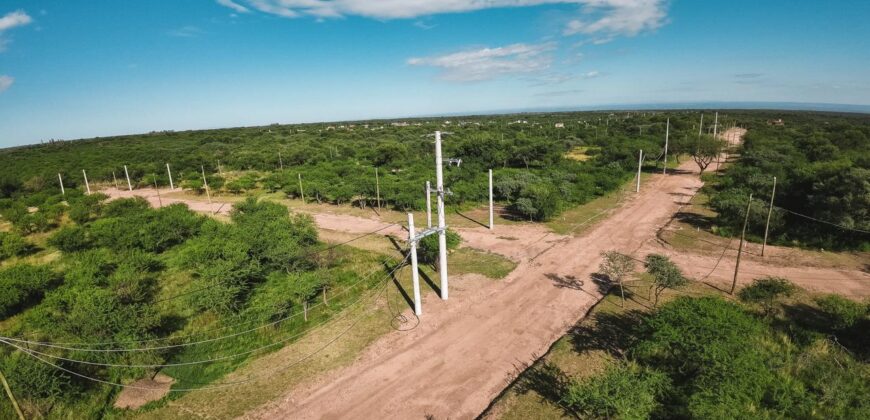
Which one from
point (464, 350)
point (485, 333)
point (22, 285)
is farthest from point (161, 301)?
point (485, 333)

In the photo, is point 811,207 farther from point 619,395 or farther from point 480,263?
point 619,395

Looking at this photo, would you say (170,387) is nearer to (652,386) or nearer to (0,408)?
(0,408)

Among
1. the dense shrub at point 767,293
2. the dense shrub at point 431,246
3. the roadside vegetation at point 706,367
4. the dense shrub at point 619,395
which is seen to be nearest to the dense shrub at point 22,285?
the dense shrub at point 431,246

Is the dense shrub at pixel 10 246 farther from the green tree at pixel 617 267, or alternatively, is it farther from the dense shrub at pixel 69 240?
the green tree at pixel 617 267

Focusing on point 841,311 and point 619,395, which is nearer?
point 619,395

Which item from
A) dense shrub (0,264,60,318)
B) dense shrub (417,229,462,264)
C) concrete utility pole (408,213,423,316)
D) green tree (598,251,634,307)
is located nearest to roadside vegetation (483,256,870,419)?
green tree (598,251,634,307)

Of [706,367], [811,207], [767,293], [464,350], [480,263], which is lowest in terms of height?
[464,350]

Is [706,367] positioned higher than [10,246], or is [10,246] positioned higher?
[706,367]

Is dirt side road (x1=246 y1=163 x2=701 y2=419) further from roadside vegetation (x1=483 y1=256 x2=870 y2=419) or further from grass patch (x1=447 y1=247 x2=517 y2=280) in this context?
roadside vegetation (x1=483 y1=256 x2=870 y2=419)
